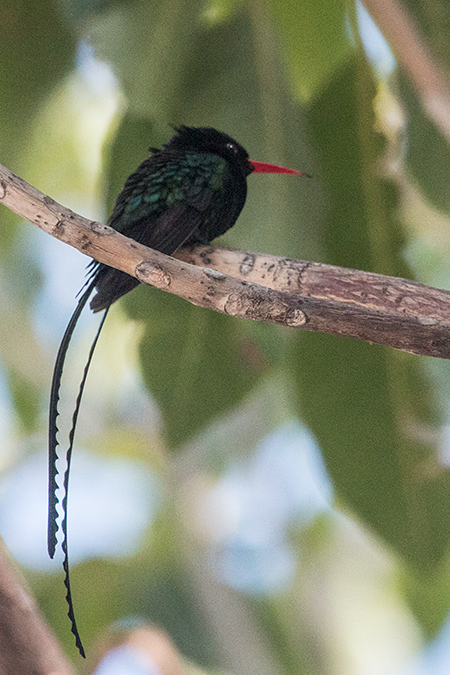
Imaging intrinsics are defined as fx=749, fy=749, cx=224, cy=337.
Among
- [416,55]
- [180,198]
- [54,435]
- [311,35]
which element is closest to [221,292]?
[54,435]

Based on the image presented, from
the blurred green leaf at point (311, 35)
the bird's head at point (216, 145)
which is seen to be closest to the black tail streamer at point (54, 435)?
the bird's head at point (216, 145)

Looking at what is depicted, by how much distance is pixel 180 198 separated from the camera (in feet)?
8.63

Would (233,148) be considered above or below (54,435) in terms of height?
above

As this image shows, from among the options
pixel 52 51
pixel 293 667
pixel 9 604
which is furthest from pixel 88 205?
pixel 9 604

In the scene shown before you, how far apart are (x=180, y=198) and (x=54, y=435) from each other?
109 centimetres

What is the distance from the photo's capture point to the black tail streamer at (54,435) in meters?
1.67

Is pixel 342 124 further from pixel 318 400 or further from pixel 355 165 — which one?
pixel 318 400

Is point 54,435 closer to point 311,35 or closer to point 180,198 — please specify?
point 180,198

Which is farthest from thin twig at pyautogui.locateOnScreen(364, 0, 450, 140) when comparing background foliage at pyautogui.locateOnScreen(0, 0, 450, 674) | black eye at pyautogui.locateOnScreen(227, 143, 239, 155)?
black eye at pyautogui.locateOnScreen(227, 143, 239, 155)

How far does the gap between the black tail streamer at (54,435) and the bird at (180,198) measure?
119 millimetres

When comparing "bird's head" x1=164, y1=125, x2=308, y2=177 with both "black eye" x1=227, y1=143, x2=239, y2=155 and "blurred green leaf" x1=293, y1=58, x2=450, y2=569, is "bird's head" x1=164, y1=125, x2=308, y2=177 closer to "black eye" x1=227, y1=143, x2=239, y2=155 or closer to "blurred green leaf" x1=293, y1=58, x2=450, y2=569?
"black eye" x1=227, y1=143, x2=239, y2=155

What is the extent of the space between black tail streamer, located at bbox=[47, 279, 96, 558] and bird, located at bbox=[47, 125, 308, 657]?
0.12 m

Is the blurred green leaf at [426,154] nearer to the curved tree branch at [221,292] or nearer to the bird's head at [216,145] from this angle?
the bird's head at [216,145]

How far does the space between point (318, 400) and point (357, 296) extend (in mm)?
1234
